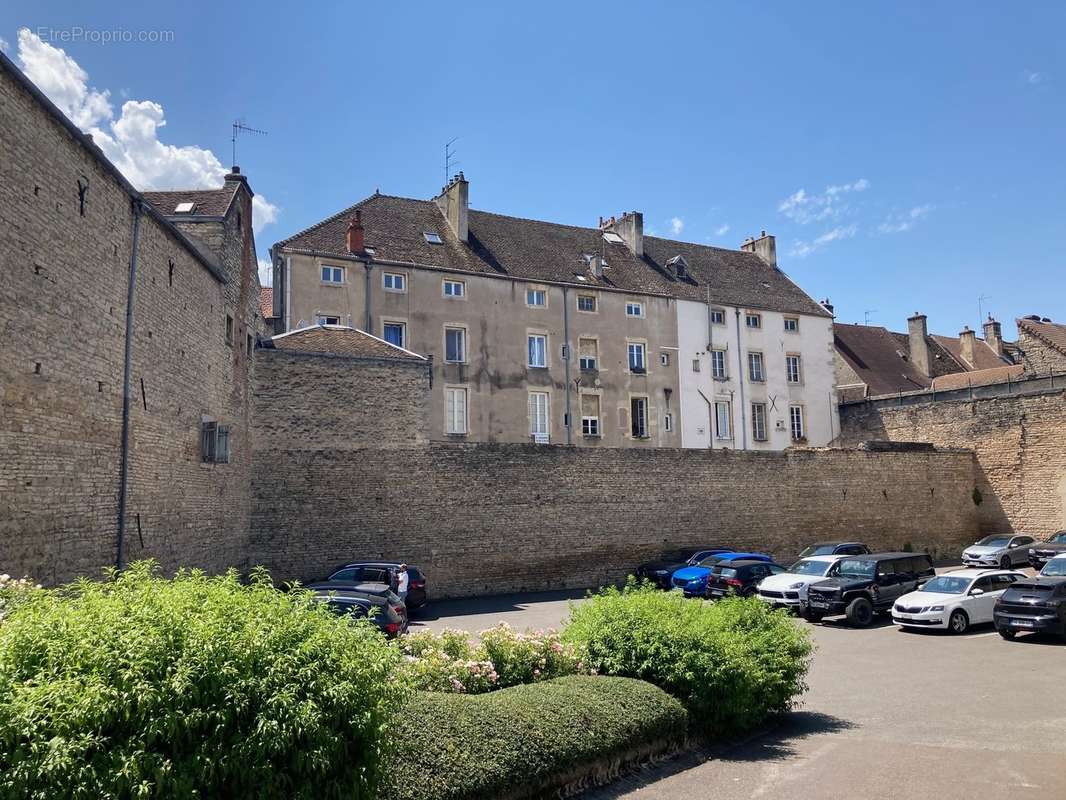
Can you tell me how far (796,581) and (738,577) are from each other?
2.06 m

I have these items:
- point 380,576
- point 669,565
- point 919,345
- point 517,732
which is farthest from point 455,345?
point 919,345

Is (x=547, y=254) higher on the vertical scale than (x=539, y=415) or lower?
higher

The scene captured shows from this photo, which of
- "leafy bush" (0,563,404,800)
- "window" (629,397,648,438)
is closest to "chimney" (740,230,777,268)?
"window" (629,397,648,438)

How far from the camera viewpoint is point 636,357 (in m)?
35.4

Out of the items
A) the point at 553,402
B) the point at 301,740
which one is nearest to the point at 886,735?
the point at 301,740

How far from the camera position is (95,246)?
12258 mm

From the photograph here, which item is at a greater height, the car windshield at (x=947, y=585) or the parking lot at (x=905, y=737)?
the car windshield at (x=947, y=585)

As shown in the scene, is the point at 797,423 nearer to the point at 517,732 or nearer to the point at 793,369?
the point at 793,369

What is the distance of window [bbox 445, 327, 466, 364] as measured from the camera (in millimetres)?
31297

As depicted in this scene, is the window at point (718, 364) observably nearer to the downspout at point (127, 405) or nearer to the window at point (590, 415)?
the window at point (590, 415)

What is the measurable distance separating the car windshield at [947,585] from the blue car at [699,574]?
5647 mm

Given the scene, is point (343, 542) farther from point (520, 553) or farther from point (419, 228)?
point (419, 228)

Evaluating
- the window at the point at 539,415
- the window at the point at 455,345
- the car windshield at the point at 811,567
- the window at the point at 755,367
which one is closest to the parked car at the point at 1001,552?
the car windshield at the point at 811,567

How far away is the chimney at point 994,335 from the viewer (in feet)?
167
